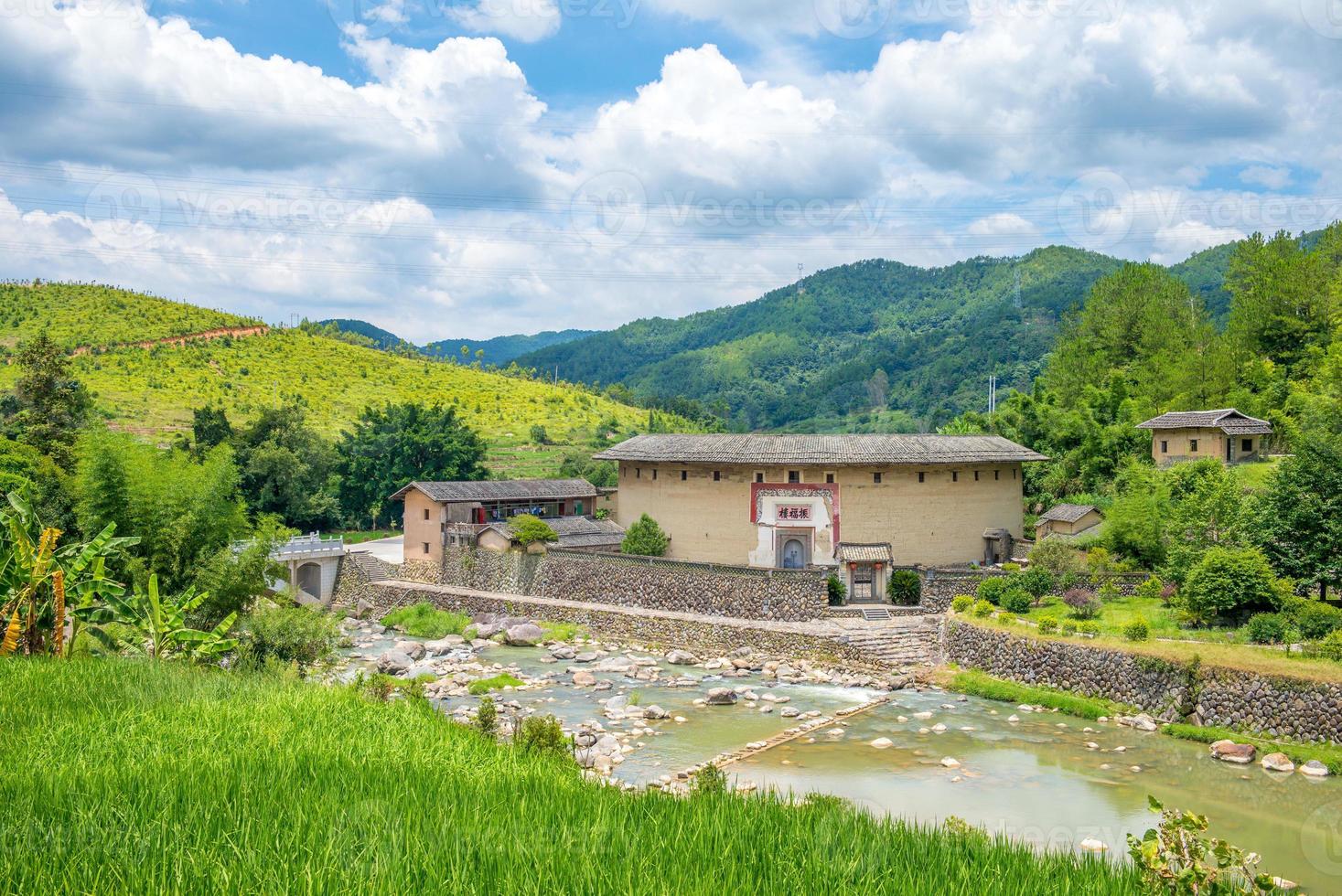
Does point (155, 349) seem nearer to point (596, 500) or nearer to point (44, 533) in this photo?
point (596, 500)

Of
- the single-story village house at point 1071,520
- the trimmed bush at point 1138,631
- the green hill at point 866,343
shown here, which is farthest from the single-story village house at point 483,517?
the green hill at point 866,343

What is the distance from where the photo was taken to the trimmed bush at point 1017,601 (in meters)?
19.5

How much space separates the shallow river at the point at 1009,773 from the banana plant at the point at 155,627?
4.94 meters

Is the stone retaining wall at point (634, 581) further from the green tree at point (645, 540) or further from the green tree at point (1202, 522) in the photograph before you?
the green tree at point (1202, 522)

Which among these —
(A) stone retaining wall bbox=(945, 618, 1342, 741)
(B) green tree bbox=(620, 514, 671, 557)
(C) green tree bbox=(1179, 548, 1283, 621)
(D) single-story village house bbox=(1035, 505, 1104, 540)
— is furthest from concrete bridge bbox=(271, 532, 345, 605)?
(C) green tree bbox=(1179, 548, 1283, 621)

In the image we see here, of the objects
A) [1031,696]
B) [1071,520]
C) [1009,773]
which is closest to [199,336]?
[1071,520]

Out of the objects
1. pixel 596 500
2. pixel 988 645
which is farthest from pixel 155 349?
pixel 988 645

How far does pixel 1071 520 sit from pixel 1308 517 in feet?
29.4

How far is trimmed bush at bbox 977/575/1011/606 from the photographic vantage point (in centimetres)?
2045

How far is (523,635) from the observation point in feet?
76.4

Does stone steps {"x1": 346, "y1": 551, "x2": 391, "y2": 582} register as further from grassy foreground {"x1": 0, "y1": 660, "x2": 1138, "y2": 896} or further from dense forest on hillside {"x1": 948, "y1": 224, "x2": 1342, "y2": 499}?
grassy foreground {"x1": 0, "y1": 660, "x2": 1138, "y2": 896}

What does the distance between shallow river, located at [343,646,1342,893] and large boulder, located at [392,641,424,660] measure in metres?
4.91

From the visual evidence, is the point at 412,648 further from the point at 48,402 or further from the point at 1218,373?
the point at 1218,373

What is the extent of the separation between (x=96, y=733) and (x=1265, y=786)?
13131 mm
